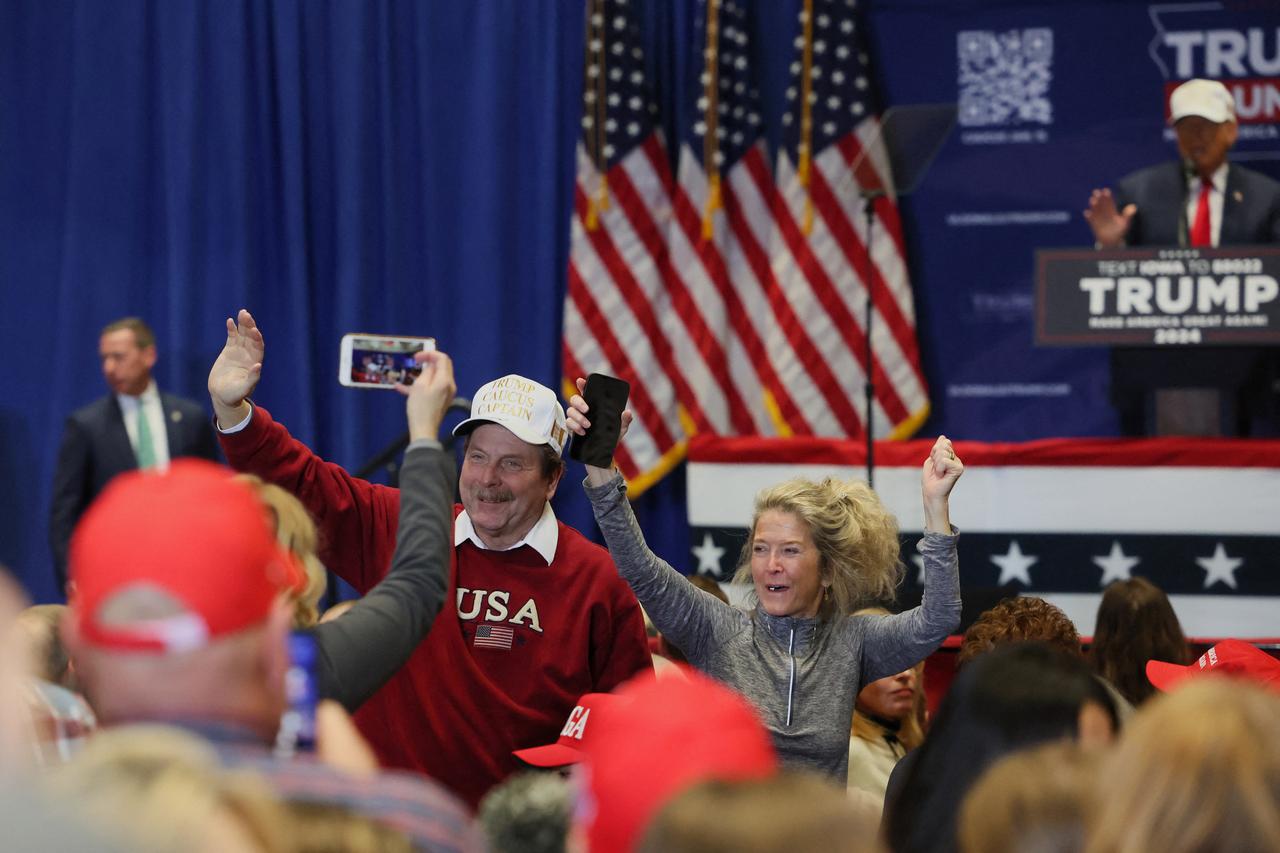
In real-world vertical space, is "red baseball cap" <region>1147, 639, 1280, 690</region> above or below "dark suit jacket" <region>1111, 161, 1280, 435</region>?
below

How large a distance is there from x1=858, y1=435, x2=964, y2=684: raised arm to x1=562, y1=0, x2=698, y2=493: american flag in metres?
4.37

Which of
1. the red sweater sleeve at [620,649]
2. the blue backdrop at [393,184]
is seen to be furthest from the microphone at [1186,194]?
the red sweater sleeve at [620,649]

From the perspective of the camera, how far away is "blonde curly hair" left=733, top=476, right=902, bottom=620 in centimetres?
371

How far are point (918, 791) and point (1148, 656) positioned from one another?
7.42 ft

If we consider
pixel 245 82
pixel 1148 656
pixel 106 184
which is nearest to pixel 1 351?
pixel 106 184

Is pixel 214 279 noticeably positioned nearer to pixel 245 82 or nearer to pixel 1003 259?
pixel 245 82

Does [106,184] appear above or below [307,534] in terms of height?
above

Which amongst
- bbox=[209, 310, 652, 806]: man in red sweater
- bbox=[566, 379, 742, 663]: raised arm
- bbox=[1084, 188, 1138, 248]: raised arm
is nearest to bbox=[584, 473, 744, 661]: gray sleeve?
bbox=[566, 379, 742, 663]: raised arm

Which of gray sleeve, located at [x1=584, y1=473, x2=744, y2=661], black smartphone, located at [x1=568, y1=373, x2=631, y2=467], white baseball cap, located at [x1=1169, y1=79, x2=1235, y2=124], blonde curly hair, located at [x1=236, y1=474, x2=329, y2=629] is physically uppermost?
white baseball cap, located at [x1=1169, y1=79, x2=1235, y2=124]

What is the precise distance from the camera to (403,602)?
2479mm

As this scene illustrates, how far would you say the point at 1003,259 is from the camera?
8.29 meters

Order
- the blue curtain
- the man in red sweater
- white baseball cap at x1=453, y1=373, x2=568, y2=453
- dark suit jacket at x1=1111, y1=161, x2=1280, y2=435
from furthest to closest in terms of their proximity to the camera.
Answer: the blue curtain → dark suit jacket at x1=1111, y1=161, x2=1280, y2=435 → white baseball cap at x1=453, y1=373, x2=568, y2=453 → the man in red sweater

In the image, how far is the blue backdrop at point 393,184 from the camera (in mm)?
8234

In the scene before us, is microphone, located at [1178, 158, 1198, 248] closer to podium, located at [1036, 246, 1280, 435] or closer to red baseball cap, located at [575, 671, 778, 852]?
podium, located at [1036, 246, 1280, 435]
